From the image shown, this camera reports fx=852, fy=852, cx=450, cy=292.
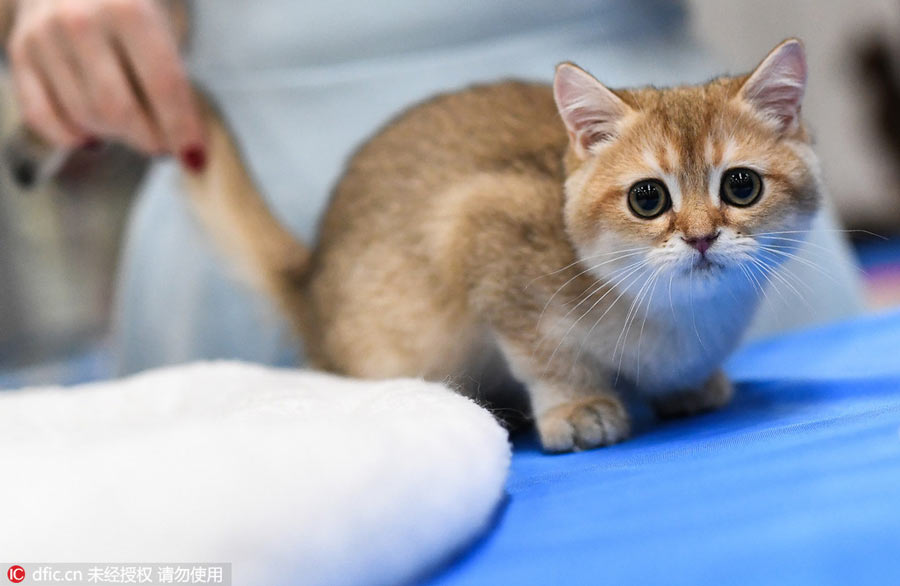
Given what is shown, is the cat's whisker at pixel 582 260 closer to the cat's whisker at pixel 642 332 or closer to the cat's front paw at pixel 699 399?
the cat's whisker at pixel 642 332

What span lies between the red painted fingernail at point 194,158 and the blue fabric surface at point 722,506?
83 cm

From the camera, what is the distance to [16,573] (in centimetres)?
54

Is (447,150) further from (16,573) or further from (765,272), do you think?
(16,573)

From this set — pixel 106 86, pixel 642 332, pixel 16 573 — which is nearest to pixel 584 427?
pixel 642 332

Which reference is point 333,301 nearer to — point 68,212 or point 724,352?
point 724,352

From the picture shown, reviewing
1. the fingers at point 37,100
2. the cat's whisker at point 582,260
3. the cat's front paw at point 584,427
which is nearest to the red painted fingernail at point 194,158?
the fingers at point 37,100

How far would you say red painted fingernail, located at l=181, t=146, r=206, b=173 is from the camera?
57.4 inches

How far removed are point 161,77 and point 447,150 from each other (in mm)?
479

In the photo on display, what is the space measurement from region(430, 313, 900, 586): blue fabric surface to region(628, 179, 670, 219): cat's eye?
0.80 feet

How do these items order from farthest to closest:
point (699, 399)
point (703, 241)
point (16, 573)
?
1. point (699, 399)
2. point (703, 241)
3. point (16, 573)

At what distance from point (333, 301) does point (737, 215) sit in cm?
67

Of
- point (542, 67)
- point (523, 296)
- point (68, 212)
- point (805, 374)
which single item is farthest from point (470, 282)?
point (68, 212)

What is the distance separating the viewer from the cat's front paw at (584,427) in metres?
0.97

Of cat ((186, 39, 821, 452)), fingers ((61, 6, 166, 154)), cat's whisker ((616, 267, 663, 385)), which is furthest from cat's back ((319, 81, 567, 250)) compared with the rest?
fingers ((61, 6, 166, 154))
